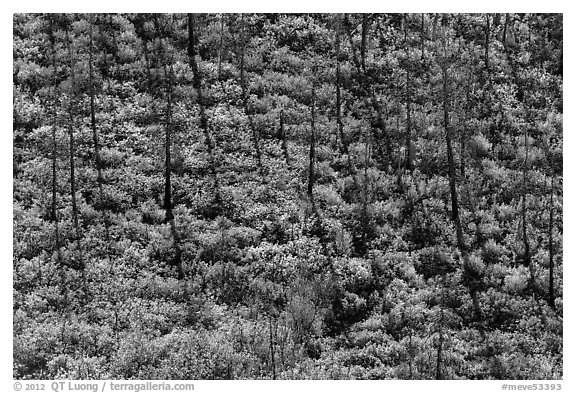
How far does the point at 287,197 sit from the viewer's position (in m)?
40.8

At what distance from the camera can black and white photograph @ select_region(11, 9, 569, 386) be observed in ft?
119

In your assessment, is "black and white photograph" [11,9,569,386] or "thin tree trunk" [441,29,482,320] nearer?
"black and white photograph" [11,9,569,386]

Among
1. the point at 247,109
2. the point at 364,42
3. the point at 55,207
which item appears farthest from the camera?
the point at 364,42

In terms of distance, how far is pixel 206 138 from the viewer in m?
42.8

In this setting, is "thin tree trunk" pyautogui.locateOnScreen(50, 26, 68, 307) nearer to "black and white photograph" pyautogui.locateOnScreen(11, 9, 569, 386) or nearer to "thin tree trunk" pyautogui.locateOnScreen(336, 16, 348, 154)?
"black and white photograph" pyautogui.locateOnScreen(11, 9, 569, 386)

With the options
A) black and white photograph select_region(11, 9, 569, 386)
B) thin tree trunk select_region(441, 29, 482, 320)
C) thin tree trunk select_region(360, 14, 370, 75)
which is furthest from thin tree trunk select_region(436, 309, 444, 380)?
thin tree trunk select_region(360, 14, 370, 75)

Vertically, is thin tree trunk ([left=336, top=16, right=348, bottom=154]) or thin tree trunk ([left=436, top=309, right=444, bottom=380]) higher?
thin tree trunk ([left=336, top=16, right=348, bottom=154])

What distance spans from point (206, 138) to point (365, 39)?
7410 millimetres

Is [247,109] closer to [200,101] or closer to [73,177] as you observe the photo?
[200,101]

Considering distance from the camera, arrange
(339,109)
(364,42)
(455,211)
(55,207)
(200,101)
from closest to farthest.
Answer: (55,207) → (455,211) → (339,109) → (200,101) → (364,42)

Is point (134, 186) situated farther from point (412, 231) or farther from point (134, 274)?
point (412, 231)

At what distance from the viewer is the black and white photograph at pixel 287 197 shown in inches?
1425

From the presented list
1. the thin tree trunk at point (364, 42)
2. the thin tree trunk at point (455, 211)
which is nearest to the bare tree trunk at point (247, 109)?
the thin tree trunk at point (364, 42)


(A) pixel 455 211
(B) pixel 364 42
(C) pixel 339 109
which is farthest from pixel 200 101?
(A) pixel 455 211
